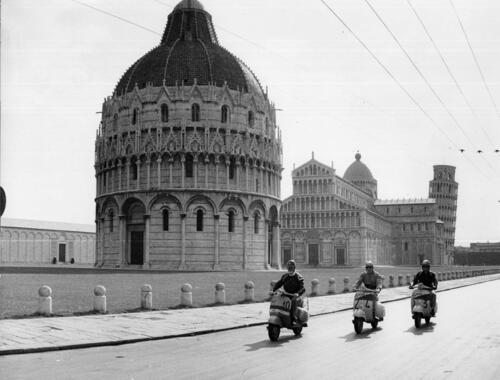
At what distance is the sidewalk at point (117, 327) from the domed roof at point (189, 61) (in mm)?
47580

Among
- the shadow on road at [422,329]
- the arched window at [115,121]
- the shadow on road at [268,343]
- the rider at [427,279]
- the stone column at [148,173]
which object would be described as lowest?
the shadow on road at [422,329]

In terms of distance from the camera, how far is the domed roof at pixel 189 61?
218 feet

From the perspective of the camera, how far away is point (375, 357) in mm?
11414

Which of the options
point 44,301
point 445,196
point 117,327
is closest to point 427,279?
point 117,327

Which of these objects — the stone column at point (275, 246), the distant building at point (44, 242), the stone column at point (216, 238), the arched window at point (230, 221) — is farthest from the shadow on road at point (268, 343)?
the distant building at point (44, 242)

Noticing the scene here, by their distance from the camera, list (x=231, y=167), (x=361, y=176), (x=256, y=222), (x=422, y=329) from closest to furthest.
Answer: (x=422, y=329)
(x=231, y=167)
(x=256, y=222)
(x=361, y=176)

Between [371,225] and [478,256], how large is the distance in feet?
167

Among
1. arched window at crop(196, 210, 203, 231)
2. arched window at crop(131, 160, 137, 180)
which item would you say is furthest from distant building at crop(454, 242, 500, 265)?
arched window at crop(131, 160, 137, 180)

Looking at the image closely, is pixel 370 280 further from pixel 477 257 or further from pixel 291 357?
pixel 477 257

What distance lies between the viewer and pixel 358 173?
503 ft

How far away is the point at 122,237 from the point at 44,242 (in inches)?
1691

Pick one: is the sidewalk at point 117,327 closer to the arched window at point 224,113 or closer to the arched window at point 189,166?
the arched window at point 189,166

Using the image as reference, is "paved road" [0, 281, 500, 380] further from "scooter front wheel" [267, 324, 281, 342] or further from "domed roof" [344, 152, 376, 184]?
"domed roof" [344, 152, 376, 184]

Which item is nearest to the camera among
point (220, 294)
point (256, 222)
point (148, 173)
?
point (220, 294)
